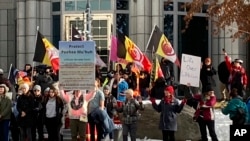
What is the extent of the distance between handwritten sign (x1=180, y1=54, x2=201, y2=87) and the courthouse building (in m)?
14.6

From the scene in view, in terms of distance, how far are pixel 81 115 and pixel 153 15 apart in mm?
16923

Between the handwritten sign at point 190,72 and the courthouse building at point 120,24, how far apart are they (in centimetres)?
1455

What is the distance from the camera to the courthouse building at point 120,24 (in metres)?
32.8

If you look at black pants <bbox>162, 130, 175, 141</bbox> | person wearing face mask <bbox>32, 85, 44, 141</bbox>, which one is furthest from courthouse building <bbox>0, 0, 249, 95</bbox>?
black pants <bbox>162, 130, 175, 141</bbox>

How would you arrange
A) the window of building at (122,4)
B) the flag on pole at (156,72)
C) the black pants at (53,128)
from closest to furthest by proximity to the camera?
the black pants at (53,128)
the flag on pole at (156,72)
the window of building at (122,4)

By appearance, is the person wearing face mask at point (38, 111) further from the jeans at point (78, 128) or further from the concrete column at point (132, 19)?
the concrete column at point (132, 19)

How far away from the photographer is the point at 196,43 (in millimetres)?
34781

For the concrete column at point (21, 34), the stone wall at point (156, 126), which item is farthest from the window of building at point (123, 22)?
the stone wall at point (156, 126)

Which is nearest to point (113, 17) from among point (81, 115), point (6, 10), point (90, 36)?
point (90, 36)

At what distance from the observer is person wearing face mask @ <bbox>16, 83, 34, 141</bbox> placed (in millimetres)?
17766

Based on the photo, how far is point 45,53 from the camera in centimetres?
2380

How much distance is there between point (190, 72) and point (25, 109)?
14.1ft

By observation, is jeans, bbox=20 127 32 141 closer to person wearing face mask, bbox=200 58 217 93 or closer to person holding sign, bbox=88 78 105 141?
person holding sign, bbox=88 78 105 141

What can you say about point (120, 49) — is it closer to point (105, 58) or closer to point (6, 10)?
point (105, 58)
